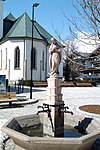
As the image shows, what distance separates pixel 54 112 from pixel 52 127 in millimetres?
464

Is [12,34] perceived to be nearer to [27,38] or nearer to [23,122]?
[27,38]

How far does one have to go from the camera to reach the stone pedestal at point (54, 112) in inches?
246

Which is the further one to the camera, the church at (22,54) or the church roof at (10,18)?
the church roof at (10,18)

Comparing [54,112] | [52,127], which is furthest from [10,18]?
[52,127]

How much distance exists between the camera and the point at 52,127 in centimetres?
624

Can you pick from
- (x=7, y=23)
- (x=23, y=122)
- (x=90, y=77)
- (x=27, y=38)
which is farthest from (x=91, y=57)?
(x=90, y=77)

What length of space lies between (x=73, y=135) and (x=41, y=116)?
1.34 metres

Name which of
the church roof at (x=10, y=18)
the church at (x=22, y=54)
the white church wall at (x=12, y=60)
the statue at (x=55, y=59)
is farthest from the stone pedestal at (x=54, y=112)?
the church roof at (x=10, y=18)

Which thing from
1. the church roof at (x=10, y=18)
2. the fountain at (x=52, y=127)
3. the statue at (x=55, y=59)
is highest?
the church roof at (x=10, y=18)

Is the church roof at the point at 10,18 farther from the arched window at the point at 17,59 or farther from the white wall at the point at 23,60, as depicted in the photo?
the arched window at the point at 17,59

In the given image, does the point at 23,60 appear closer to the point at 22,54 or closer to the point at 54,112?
the point at 22,54

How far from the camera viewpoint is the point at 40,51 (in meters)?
42.5

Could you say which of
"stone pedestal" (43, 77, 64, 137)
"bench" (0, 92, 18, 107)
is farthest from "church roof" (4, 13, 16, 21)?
"stone pedestal" (43, 77, 64, 137)

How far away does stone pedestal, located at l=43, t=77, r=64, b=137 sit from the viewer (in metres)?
6.26
